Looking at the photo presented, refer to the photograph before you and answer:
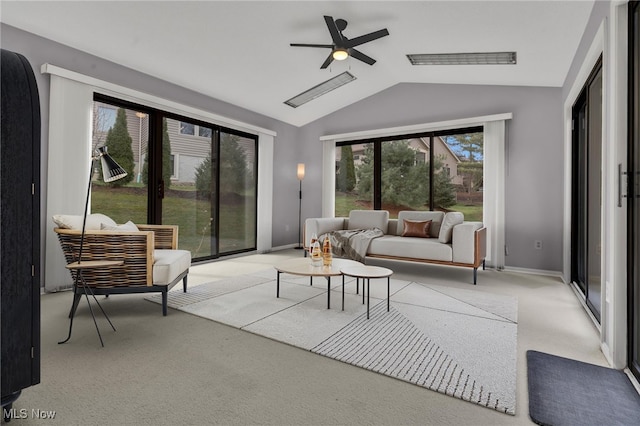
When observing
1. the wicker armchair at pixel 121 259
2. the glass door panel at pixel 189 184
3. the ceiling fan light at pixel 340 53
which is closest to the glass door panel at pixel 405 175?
the ceiling fan light at pixel 340 53

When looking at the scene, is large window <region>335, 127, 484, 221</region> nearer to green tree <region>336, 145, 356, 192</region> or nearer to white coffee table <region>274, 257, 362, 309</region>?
green tree <region>336, 145, 356, 192</region>

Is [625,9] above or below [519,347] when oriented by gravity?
above

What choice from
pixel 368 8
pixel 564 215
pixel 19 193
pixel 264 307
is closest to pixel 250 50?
pixel 368 8

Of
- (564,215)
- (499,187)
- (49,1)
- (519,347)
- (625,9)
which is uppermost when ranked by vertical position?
(49,1)

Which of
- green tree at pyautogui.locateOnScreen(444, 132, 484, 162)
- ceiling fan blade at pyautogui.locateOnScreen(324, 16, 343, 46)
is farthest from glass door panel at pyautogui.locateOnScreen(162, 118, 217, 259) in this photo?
green tree at pyautogui.locateOnScreen(444, 132, 484, 162)

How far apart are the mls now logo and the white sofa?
367cm

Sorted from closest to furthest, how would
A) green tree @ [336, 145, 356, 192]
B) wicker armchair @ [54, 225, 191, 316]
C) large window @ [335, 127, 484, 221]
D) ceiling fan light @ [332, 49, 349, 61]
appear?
wicker armchair @ [54, 225, 191, 316] < ceiling fan light @ [332, 49, 349, 61] < large window @ [335, 127, 484, 221] < green tree @ [336, 145, 356, 192]

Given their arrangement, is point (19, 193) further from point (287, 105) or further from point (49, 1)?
point (287, 105)

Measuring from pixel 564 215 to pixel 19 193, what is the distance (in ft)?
16.6

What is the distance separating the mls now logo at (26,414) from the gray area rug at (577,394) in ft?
6.64

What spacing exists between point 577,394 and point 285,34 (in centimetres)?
402

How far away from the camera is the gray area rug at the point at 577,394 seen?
1.41 meters

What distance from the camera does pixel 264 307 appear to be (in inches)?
112

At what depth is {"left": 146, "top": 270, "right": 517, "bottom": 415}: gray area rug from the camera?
5.72 feet
